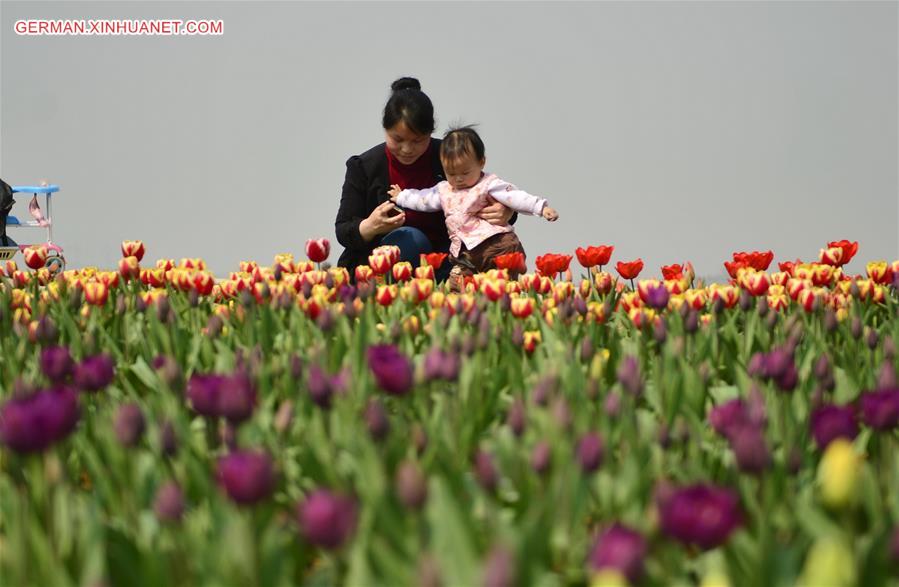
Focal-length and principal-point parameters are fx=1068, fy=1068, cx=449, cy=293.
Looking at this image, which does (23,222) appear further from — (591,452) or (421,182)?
(591,452)

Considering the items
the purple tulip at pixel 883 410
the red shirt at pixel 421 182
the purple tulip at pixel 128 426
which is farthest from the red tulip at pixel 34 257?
the purple tulip at pixel 883 410

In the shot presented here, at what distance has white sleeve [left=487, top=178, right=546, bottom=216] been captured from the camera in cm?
774

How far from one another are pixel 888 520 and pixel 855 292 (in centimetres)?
302

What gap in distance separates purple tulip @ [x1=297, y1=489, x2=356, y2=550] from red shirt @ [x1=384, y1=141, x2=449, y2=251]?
7091 millimetres

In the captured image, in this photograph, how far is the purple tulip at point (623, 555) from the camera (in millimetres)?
1217

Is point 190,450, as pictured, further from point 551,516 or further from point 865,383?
point 865,383

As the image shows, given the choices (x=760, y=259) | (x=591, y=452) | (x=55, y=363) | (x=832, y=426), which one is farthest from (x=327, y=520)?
(x=760, y=259)

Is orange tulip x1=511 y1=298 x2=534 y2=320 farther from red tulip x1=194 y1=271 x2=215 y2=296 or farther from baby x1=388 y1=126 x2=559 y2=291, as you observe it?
baby x1=388 y1=126 x2=559 y2=291

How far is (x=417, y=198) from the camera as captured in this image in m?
8.17

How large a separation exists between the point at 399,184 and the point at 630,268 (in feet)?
10.2

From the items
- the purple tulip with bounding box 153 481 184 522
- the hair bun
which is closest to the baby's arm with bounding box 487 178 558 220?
the hair bun

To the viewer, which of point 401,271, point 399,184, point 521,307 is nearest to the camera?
point 521,307

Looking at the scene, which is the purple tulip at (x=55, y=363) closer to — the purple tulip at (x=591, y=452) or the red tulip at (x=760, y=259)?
the purple tulip at (x=591, y=452)

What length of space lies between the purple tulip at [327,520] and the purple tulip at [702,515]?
0.43 m
